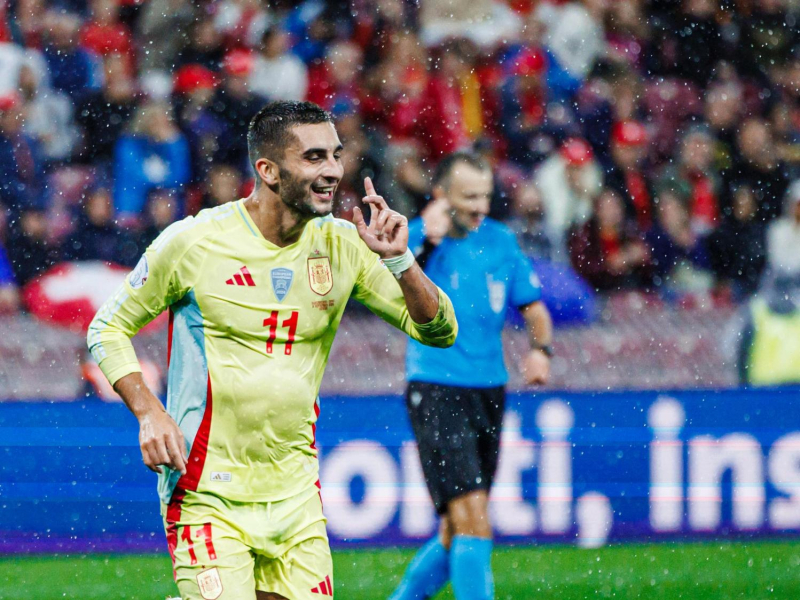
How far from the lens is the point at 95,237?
8.77 metres

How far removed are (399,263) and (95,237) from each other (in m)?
5.51

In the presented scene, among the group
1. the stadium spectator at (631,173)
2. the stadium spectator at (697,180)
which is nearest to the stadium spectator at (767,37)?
the stadium spectator at (697,180)

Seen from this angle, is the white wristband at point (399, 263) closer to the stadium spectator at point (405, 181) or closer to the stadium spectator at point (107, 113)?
the stadium spectator at point (405, 181)

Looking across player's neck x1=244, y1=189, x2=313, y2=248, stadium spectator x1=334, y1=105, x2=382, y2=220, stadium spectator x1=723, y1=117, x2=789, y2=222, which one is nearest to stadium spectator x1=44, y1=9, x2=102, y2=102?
stadium spectator x1=334, y1=105, x2=382, y2=220

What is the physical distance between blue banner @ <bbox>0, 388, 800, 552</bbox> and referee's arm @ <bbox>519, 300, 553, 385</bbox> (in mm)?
1353

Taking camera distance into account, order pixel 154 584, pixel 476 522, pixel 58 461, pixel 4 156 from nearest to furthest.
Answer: pixel 476 522
pixel 154 584
pixel 58 461
pixel 4 156

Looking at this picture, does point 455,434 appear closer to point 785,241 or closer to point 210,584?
point 210,584

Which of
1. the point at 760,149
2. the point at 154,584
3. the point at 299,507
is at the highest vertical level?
the point at 760,149

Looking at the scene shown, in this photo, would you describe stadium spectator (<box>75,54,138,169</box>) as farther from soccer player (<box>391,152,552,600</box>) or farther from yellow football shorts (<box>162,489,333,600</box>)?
yellow football shorts (<box>162,489,333,600</box>)

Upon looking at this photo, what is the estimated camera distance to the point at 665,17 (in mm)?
11445

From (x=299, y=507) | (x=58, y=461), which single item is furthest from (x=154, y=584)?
(x=299, y=507)

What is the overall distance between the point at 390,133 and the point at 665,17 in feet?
10.1

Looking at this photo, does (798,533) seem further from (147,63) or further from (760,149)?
(147,63)

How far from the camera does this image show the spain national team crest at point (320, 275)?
3.84m
